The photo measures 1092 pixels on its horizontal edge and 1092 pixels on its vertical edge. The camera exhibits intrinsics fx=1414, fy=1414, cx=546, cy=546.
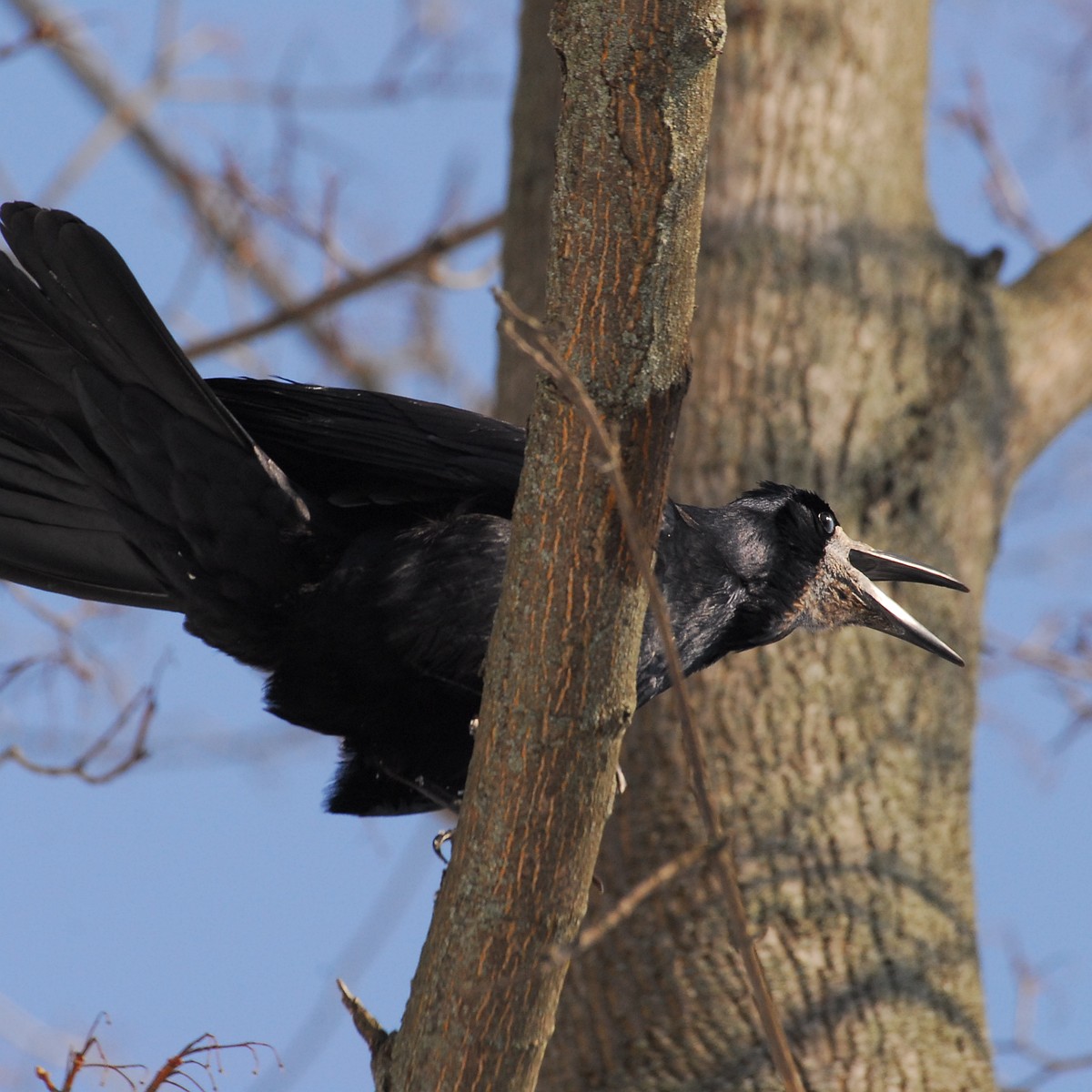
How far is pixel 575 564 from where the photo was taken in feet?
6.47

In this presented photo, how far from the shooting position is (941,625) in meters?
3.71

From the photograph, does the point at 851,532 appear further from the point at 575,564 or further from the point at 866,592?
the point at 575,564

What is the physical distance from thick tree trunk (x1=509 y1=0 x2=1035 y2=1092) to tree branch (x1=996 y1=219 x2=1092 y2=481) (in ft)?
0.34

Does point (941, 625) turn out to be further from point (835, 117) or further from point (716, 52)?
point (716, 52)

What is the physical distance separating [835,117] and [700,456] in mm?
1109

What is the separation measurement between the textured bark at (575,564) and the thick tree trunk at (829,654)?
102cm

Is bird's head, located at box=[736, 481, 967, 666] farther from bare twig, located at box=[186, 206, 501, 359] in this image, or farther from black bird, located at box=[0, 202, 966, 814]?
bare twig, located at box=[186, 206, 501, 359]

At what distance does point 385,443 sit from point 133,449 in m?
0.48

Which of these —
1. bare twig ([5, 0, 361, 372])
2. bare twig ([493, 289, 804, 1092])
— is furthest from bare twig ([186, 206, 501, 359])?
bare twig ([493, 289, 804, 1092])

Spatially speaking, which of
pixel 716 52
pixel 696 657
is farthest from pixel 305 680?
pixel 716 52

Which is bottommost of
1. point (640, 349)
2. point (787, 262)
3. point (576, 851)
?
A: point (576, 851)

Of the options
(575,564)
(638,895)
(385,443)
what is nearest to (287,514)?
(385,443)

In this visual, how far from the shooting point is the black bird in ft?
8.60

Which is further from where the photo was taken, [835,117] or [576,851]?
[835,117]
